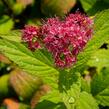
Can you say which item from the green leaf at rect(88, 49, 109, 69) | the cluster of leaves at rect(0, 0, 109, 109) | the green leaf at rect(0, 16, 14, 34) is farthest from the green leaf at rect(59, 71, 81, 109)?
the green leaf at rect(0, 16, 14, 34)

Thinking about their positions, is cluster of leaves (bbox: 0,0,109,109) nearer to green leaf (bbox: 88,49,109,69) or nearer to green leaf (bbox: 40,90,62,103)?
green leaf (bbox: 40,90,62,103)

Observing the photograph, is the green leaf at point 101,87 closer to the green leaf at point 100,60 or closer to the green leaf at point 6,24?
the green leaf at point 100,60

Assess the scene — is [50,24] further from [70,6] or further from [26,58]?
[70,6]

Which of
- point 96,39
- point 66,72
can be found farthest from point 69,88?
point 96,39

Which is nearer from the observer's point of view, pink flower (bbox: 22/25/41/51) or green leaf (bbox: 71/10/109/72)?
pink flower (bbox: 22/25/41/51)

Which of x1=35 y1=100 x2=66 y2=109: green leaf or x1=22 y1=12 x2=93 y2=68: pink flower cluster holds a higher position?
x1=22 y1=12 x2=93 y2=68: pink flower cluster
